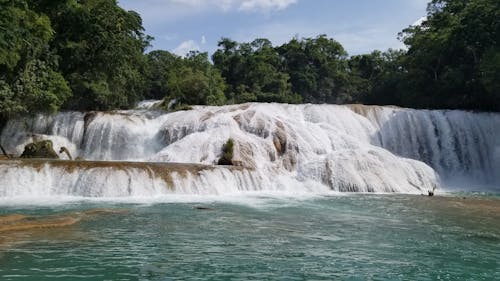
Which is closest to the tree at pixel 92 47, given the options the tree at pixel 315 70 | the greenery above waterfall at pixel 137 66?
the greenery above waterfall at pixel 137 66

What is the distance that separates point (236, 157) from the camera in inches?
891

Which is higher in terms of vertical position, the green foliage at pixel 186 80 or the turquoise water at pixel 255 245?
the green foliage at pixel 186 80

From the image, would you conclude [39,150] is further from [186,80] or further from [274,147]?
[186,80]

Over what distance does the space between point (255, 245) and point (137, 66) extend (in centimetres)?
2881

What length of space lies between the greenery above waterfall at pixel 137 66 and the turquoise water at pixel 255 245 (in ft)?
34.0

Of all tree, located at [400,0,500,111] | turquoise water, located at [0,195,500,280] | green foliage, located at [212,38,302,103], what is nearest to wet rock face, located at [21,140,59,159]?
turquoise water, located at [0,195,500,280]

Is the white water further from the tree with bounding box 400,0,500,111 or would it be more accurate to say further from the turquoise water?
the tree with bounding box 400,0,500,111

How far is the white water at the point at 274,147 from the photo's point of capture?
18.2m

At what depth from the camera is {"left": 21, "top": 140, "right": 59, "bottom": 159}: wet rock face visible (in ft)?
81.6

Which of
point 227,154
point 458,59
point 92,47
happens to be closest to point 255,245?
point 227,154

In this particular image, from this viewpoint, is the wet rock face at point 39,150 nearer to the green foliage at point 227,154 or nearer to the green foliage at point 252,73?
the green foliage at point 227,154

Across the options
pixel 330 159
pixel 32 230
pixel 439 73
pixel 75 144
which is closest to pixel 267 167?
pixel 330 159

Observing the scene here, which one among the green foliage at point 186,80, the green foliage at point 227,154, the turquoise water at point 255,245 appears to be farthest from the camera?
the green foliage at point 186,80

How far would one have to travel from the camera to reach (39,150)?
2506 cm
